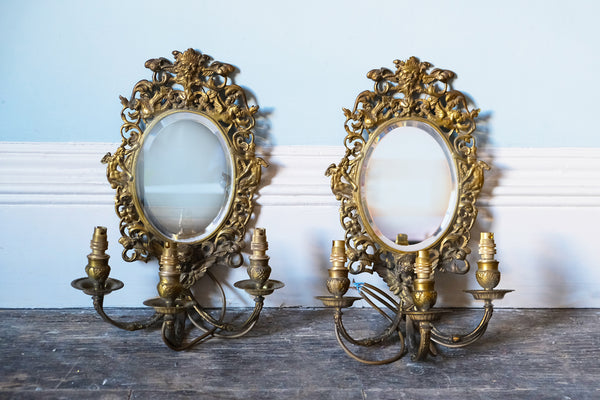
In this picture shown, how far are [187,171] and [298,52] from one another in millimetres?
351

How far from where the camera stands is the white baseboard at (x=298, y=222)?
1155mm

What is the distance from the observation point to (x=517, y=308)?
1.21 m

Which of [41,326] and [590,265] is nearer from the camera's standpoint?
[41,326]

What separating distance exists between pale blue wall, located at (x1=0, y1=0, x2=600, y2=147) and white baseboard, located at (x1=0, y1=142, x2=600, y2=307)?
0.05 m

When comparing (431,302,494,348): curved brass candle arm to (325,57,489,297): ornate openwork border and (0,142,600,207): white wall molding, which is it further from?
(0,142,600,207): white wall molding

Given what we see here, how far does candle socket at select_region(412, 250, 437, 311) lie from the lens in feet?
2.92

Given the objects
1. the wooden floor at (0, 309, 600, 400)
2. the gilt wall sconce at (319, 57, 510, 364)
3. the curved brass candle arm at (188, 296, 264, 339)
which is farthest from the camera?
the gilt wall sconce at (319, 57, 510, 364)

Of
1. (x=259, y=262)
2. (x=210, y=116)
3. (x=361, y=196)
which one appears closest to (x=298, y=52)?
(x=210, y=116)

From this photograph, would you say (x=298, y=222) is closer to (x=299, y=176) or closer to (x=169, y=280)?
(x=299, y=176)

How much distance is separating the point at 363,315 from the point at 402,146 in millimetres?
368

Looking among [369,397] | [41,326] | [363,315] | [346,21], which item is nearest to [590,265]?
[363,315]

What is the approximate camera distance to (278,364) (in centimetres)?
96

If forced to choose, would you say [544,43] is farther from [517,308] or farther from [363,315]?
[363,315]

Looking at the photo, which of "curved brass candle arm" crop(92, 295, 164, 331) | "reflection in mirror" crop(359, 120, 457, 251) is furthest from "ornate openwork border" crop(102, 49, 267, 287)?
"reflection in mirror" crop(359, 120, 457, 251)
